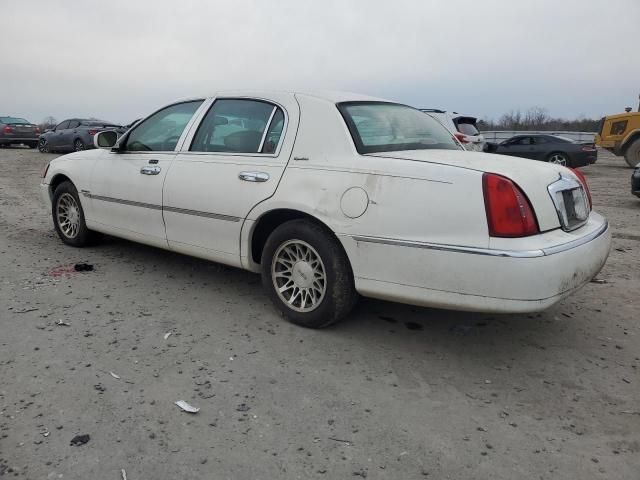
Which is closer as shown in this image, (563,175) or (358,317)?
(563,175)

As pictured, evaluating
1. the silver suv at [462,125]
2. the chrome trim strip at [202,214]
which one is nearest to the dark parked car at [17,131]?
the silver suv at [462,125]

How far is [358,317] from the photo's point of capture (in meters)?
3.95

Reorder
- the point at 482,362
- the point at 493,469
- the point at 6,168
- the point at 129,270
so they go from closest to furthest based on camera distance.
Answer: the point at 493,469
the point at 482,362
the point at 129,270
the point at 6,168

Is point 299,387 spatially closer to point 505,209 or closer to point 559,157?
point 505,209

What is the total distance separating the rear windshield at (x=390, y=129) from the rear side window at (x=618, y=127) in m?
17.6

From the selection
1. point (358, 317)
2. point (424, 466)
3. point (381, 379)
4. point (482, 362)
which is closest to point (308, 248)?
point (358, 317)

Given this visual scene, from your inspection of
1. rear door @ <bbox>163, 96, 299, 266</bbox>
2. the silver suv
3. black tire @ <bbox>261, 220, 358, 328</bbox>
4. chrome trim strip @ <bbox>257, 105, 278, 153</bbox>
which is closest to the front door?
rear door @ <bbox>163, 96, 299, 266</bbox>

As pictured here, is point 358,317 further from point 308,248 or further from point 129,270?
point 129,270

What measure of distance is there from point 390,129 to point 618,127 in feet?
61.1

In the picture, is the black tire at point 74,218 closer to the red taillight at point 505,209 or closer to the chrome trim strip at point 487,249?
the chrome trim strip at point 487,249

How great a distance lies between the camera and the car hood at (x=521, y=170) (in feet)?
9.76

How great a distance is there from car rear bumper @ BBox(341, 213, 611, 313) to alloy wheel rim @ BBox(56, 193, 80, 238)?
356 centimetres

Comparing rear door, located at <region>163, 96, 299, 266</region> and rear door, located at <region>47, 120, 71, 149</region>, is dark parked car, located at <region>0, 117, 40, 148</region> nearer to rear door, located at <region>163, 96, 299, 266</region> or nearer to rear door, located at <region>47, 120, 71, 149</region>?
rear door, located at <region>47, 120, 71, 149</region>

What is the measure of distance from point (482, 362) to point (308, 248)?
1.30m
